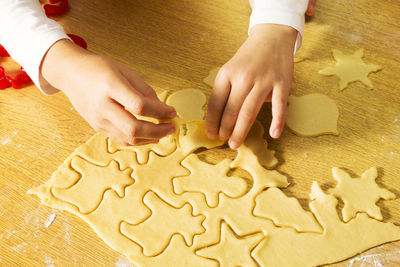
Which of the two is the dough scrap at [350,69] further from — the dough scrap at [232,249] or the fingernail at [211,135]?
the dough scrap at [232,249]

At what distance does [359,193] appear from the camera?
0.84 m

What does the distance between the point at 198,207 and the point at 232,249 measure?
0.11 meters

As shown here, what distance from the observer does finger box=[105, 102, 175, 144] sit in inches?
30.7

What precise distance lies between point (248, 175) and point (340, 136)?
0.23m

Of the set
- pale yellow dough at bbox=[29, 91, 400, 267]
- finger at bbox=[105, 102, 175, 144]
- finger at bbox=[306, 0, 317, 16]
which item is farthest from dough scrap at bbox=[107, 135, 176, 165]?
finger at bbox=[306, 0, 317, 16]

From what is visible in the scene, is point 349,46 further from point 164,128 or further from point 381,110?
point 164,128

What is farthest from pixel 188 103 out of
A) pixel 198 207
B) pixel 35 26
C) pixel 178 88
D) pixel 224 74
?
pixel 35 26

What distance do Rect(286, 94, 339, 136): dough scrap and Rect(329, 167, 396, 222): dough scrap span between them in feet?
0.35

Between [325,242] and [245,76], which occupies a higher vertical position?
[245,76]

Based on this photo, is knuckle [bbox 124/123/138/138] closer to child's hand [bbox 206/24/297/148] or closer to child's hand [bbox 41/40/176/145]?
child's hand [bbox 41/40/176/145]

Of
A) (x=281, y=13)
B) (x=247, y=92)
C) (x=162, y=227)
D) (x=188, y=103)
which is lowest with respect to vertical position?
(x=162, y=227)

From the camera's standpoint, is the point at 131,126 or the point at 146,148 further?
the point at 146,148

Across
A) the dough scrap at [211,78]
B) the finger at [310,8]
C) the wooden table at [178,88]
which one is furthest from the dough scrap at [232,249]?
the finger at [310,8]

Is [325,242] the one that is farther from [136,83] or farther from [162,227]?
[136,83]
